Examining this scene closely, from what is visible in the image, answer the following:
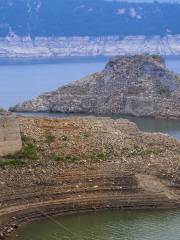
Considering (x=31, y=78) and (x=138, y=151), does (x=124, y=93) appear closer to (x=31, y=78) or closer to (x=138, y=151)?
(x=138, y=151)

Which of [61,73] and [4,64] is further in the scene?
[4,64]

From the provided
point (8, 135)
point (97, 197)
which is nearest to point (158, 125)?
point (8, 135)

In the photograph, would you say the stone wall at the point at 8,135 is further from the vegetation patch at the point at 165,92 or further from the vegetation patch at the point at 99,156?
the vegetation patch at the point at 165,92

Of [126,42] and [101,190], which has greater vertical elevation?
[126,42]

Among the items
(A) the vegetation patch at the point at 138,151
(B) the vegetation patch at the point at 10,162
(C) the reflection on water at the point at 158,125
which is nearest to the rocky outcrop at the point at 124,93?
(C) the reflection on water at the point at 158,125

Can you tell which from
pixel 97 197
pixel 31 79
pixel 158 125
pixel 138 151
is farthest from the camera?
pixel 31 79

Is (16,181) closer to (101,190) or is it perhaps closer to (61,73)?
(101,190)

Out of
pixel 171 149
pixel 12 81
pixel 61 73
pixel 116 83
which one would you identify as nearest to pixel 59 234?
pixel 171 149

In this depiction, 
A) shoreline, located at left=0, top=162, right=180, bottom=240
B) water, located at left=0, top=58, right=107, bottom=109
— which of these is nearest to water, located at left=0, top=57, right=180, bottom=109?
water, located at left=0, top=58, right=107, bottom=109
